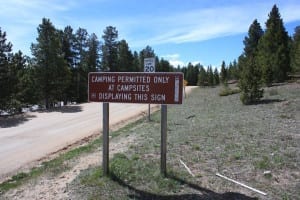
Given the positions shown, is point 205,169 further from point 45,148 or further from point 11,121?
point 11,121

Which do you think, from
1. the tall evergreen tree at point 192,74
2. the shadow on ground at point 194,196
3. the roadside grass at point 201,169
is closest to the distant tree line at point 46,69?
the roadside grass at point 201,169

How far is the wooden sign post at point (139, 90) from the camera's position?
21.1 ft

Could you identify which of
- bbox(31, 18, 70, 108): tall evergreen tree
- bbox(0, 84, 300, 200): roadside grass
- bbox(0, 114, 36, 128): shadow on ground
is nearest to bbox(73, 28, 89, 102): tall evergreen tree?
bbox(31, 18, 70, 108): tall evergreen tree

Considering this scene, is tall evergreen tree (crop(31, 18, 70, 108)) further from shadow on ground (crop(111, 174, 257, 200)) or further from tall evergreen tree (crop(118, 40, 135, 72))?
tall evergreen tree (crop(118, 40, 135, 72))

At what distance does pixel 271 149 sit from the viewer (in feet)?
26.9

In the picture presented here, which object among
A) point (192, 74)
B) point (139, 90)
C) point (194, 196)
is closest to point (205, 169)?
point (194, 196)

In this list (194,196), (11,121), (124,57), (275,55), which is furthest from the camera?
(124,57)

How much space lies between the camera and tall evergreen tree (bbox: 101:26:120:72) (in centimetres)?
7194

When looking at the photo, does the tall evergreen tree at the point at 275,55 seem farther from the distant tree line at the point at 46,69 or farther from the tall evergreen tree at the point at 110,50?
the tall evergreen tree at the point at 110,50

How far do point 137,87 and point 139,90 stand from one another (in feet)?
0.21

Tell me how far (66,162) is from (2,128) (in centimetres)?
1001

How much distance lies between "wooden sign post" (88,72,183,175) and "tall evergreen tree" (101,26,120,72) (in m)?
65.4

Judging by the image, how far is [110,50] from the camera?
238 feet

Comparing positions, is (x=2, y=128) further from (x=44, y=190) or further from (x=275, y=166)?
(x=275, y=166)
